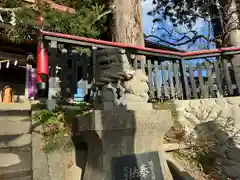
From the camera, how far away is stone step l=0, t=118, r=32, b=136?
332 cm

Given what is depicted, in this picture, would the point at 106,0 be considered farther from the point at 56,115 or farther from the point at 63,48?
the point at 56,115

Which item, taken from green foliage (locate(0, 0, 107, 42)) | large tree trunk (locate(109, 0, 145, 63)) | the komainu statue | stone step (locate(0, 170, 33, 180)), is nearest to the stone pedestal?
the komainu statue

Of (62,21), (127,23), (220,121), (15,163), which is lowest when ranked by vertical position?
(15,163)

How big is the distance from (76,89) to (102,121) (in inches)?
49.5

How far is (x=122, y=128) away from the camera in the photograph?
9.00ft

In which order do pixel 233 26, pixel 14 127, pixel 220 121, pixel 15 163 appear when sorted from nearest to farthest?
pixel 15 163 < pixel 14 127 < pixel 220 121 < pixel 233 26

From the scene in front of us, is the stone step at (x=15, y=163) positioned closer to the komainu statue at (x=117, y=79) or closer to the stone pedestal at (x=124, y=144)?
the stone pedestal at (x=124, y=144)

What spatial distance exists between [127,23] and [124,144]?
4.19m

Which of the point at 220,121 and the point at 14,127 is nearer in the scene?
the point at 14,127

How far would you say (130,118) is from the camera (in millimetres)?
2814

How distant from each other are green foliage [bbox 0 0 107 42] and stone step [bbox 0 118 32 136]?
1589 mm

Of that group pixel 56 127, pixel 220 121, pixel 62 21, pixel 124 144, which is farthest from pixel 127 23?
pixel 124 144

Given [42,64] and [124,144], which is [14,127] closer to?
[42,64]

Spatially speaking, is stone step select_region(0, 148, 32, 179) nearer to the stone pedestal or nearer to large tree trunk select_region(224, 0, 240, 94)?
the stone pedestal
